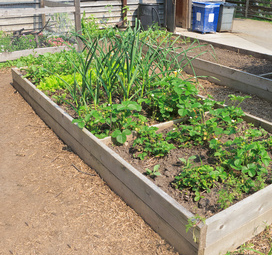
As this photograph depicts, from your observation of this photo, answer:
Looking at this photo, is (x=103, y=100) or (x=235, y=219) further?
(x=103, y=100)

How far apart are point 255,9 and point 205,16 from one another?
6.47 m

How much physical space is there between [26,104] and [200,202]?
3.42m

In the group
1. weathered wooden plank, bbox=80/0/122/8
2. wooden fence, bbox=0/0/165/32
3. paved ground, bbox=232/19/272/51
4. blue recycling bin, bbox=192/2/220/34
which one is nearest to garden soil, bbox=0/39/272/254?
wooden fence, bbox=0/0/165/32

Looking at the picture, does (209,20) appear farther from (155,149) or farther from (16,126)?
(155,149)

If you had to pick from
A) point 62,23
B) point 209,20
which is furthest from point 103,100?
point 209,20

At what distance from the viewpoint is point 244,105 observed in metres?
4.84

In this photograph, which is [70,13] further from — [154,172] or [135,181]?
[135,181]

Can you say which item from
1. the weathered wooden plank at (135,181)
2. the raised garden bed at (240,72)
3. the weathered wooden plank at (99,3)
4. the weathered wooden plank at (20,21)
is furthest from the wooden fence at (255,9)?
the weathered wooden plank at (135,181)

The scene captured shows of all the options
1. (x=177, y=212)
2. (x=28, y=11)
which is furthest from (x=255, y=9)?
(x=177, y=212)

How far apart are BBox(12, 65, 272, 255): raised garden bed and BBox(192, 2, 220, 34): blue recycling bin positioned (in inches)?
309

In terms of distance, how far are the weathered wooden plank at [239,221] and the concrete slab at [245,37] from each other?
6289 millimetres

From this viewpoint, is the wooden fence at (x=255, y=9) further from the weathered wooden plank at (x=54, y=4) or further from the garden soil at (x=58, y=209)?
the garden soil at (x=58, y=209)

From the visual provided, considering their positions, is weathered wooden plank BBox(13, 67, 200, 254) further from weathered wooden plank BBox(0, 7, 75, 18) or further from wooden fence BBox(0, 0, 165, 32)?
wooden fence BBox(0, 0, 165, 32)

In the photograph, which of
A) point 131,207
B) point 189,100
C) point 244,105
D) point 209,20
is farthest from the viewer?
point 209,20
